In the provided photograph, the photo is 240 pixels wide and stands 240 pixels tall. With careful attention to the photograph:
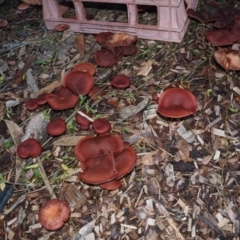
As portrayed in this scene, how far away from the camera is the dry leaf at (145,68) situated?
3.34 metres

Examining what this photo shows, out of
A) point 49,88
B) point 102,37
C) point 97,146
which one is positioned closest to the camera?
point 97,146

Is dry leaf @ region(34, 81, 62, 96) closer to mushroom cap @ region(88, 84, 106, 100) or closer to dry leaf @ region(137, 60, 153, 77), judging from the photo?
mushroom cap @ region(88, 84, 106, 100)

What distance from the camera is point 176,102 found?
2822mm

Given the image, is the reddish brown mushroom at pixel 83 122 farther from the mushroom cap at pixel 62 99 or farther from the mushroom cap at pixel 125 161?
the mushroom cap at pixel 125 161

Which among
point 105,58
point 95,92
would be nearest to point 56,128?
point 95,92

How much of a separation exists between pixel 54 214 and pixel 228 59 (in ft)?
6.38

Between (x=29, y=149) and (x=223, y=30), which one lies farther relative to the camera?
(x=223, y=30)

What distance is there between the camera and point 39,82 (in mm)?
3451

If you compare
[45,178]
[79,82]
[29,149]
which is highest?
[79,82]

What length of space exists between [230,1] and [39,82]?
224cm

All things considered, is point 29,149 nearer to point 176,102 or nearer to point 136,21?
point 176,102

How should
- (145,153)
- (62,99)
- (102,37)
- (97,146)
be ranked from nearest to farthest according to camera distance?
1. (97,146)
2. (145,153)
3. (62,99)
4. (102,37)

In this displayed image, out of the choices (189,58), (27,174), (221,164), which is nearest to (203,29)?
(189,58)

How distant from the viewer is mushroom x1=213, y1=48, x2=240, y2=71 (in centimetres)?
308
